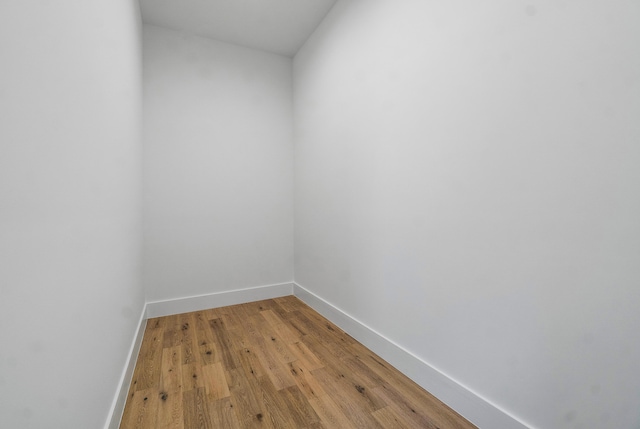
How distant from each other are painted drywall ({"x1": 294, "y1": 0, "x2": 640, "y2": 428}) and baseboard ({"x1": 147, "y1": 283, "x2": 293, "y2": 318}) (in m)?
1.31

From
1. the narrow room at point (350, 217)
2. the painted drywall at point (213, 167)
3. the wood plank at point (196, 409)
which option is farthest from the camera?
the painted drywall at point (213, 167)

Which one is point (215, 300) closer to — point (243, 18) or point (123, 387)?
point (123, 387)

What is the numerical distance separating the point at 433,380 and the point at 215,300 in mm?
2163

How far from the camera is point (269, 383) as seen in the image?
5.60 feet

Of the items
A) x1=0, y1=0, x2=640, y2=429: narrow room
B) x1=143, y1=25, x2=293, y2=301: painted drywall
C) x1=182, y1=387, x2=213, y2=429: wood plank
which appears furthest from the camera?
x1=143, y1=25, x2=293, y2=301: painted drywall

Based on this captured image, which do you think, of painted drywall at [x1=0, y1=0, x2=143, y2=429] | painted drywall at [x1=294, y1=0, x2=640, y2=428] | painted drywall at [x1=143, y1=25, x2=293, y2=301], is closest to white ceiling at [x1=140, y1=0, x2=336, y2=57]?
painted drywall at [x1=143, y1=25, x2=293, y2=301]

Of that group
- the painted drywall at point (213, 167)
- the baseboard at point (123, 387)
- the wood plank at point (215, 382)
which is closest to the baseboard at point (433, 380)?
the wood plank at point (215, 382)

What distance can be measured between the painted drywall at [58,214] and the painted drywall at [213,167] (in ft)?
4.61

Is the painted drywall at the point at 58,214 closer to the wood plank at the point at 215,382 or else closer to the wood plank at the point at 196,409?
the wood plank at the point at 196,409

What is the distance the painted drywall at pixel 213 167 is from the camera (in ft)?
8.85

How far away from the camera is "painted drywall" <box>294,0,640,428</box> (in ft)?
3.13

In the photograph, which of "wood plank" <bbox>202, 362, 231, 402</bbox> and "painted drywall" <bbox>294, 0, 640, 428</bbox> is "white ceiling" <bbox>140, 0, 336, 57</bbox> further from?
"wood plank" <bbox>202, 362, 231, 402</bbox>

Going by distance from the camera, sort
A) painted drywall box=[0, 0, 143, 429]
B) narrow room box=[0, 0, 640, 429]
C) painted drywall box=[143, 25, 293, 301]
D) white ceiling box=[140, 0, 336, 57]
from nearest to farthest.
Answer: painted drywall box=[0, 0, 143, 429] < narrow room box=[0, 0, 640, 429] < white ceiling box=[140, 0, 336, 57] < painted drywall box=[143, 25, 293, 301]

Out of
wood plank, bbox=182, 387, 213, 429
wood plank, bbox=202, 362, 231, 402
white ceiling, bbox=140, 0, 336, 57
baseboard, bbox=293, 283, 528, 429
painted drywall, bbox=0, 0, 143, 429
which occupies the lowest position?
wood plank, bbox=182, 387, 213, 429
